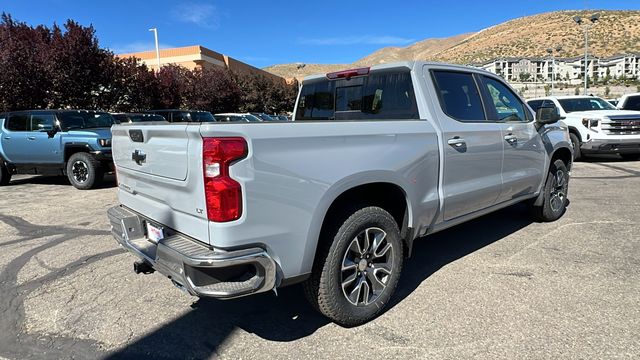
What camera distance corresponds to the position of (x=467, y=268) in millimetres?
4328

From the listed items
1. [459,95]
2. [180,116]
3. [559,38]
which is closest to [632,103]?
[459,95]

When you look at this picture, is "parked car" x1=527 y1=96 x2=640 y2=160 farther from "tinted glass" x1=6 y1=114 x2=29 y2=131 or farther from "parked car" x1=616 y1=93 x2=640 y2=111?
"tinted glass" x1=6 y1=114 x2=29 y2=131

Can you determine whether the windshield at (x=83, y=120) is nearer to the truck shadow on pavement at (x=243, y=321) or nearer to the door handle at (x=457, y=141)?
the truck shadow on pavement at (x=243, y=321)

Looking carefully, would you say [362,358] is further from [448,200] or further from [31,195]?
[31,195]

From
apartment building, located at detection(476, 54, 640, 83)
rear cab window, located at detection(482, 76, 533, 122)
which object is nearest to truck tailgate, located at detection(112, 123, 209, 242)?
rear cab window, located at detection(482, 76, 533, 122)

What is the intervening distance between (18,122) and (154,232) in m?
9.34

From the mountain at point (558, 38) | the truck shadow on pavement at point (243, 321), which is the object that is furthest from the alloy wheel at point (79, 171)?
the mountain at point (558, 38)

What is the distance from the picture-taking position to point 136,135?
327 cm

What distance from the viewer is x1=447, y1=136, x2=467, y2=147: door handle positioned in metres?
3.80

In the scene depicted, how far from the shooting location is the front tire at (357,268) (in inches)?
119

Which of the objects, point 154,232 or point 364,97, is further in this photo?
point 364,97

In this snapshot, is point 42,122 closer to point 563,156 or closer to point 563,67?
point 563,156

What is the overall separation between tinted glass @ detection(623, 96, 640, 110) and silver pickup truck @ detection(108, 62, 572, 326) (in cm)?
1093

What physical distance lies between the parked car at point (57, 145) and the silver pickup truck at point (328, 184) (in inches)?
261
